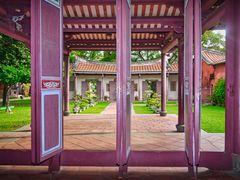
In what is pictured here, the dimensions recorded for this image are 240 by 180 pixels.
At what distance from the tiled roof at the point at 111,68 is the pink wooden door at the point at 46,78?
20.4m

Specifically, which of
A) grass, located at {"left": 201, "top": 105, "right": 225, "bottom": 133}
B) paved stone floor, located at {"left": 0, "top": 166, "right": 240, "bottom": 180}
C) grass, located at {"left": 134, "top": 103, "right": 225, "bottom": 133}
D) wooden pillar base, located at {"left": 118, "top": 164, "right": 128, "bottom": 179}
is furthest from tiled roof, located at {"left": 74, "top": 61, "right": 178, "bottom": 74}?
Result: wooden pillar base, located at {"left": 118, "top": 164, "right": 128, "bottom": 179}

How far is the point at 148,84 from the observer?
1024 inches

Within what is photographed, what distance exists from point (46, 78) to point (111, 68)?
854 inches

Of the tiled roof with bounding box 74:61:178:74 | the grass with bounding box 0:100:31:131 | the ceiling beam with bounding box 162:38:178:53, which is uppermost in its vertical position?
the tiled roof with bounding box 74:61:178:74

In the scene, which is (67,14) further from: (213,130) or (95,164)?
(213,130)

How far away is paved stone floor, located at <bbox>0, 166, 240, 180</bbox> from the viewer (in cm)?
387

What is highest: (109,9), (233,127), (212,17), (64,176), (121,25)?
(109,9)

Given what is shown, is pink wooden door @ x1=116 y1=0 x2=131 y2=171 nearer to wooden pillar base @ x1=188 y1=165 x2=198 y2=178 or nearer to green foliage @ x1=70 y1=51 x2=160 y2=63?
wooden pillar base @ x1=188 y1=165 x2=198 y2=178

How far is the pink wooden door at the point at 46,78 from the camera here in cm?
337

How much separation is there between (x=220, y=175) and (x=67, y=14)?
446 cm

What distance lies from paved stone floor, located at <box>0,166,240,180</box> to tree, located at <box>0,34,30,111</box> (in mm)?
10579

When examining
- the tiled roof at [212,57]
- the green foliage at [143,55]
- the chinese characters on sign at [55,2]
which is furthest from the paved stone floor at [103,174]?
the green foliage at [143,55]

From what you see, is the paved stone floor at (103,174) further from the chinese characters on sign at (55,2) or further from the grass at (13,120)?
the grass at (13,120)

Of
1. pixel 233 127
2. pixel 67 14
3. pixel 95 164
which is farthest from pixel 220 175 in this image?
pixel 67 14
